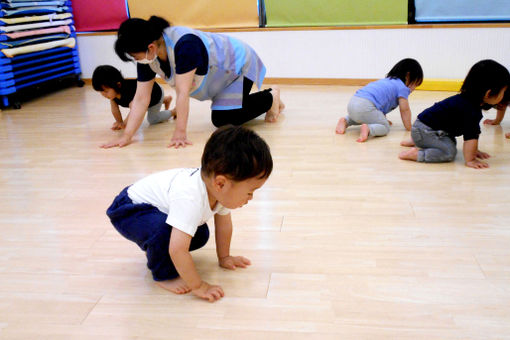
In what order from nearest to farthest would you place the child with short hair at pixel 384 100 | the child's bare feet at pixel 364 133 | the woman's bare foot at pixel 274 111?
the child's bare feet at pixel 364 133
the child with short hair at pixel 384 100
the woman's bare foot at pixel 274 111

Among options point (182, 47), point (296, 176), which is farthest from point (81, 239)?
point (182, 47)

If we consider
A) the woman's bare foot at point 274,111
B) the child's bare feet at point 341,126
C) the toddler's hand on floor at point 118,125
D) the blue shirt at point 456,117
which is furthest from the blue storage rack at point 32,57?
A: the blue shirt at point 456,117

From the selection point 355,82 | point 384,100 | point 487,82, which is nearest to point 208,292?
point 487,82

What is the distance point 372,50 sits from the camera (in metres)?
3.92

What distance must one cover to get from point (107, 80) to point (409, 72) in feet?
5.35

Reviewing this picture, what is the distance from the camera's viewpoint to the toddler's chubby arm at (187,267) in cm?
120

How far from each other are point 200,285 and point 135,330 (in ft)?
0.62

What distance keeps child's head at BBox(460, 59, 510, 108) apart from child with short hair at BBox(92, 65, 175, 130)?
177 cm

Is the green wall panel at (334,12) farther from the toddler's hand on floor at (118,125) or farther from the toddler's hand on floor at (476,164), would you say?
the toddler's hand on floor at (476,164)

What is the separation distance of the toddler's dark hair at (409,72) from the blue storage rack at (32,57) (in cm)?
273

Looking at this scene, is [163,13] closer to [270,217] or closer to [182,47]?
[182,47]

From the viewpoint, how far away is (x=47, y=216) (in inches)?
72.6

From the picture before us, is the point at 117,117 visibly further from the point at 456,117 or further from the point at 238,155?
the point at 238,155

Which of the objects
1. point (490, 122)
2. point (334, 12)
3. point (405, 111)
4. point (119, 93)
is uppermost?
point (334, 12)
